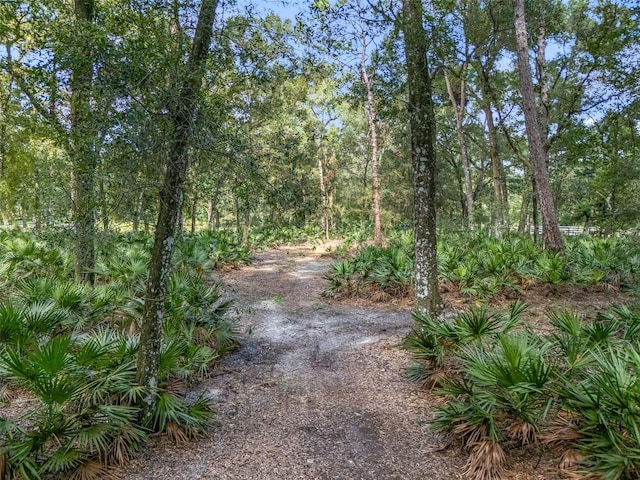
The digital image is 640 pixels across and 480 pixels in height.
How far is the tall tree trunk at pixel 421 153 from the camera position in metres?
6.10

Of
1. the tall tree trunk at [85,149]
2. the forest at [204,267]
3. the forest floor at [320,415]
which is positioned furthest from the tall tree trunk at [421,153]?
the tall tree trunk at [85,149]

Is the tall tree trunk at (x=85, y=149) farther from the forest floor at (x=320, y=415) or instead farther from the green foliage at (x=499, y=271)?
the green foliage at (x=499, y=271)

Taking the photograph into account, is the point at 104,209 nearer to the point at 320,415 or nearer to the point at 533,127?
the point at 320,415

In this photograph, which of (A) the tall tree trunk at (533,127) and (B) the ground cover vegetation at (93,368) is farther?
(A) the tall tree trunk at (533,127)

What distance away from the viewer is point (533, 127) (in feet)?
33.4

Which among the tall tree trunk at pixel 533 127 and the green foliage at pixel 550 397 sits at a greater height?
the tall tree trunk at pixel 533 127

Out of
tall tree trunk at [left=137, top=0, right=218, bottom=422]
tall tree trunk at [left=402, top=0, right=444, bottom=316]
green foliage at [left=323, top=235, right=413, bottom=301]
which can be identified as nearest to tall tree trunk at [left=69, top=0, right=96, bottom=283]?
tall tree trunk at [left=137, top=0, right=218, bottom=422]

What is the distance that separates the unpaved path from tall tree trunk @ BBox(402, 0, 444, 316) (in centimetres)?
131

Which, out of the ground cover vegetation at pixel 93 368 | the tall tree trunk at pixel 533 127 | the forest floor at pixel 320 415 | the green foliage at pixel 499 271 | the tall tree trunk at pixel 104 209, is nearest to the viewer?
the ground cover vegetation at pixel 93 368

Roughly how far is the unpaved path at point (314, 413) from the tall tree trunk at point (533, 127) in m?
5.19

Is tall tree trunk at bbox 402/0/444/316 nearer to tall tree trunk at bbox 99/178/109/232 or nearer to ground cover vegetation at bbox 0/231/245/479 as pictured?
ground cover vegetation at bbox 0/231/245/479

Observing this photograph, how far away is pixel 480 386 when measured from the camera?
405 cm

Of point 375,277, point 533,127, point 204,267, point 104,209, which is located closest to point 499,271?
point 375,277

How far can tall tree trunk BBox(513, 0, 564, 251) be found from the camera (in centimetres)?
1005
